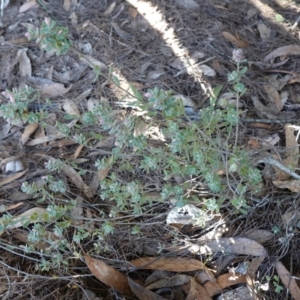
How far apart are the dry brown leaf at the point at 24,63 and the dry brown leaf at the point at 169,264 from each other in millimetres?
1118

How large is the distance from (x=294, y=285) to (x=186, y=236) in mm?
385

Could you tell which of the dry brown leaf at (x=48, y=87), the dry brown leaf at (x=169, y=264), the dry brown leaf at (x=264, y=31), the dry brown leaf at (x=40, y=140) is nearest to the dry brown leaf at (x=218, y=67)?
the dry brown leaf at (x=264, y=31)

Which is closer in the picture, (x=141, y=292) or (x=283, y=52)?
(x=141, y=292)

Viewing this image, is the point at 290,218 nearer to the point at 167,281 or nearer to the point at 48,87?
the point at 167,281

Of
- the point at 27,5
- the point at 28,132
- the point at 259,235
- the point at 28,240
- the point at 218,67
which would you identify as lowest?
the point at 28,240

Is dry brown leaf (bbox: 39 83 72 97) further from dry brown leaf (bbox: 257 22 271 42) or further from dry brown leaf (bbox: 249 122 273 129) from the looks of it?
dry brown leaf (bbox: 257 22 271 42)

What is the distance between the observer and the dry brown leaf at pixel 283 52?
2.20m

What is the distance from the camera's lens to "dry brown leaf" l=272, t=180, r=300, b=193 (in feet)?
5.53

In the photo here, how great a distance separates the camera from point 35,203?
72.1 inches

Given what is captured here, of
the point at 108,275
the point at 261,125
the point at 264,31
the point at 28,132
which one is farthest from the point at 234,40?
the point at 108,275

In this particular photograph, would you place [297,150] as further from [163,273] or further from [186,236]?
[163,273]

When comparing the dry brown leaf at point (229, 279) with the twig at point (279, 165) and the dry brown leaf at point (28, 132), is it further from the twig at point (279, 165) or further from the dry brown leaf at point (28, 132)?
the dry brown leaf at point (28, 132)

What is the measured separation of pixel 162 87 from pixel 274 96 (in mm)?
477

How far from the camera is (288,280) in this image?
1.55 metres
